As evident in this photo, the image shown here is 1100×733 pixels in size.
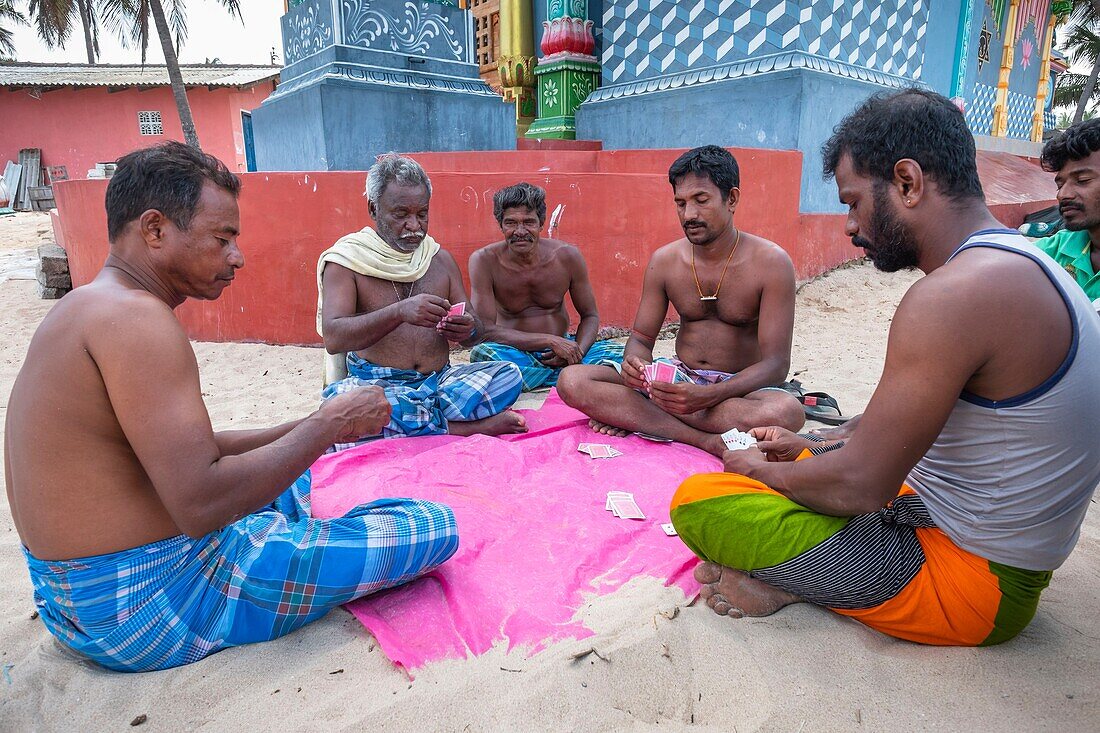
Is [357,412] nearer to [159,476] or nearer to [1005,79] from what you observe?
[159,476]

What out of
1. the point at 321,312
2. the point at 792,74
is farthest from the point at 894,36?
the point at 321,312

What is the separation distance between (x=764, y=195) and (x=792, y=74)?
4.64ft

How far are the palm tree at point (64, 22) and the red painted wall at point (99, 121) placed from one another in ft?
24.9

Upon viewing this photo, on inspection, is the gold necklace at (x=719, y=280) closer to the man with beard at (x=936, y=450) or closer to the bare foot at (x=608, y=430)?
the bare foot at (x=608, y=430)

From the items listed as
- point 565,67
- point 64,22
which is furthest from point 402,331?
point 64,22

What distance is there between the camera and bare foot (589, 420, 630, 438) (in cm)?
363

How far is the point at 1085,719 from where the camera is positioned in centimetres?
163

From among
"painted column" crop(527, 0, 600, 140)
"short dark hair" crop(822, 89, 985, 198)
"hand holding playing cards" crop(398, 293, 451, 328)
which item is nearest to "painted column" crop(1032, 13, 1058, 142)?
"painted column" crop(527, 0, 600, 140)

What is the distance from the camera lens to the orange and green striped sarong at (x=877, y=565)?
177 centimetres

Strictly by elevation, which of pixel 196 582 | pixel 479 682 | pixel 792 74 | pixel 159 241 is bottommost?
pixel 479 682

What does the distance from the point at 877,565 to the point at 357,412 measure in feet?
4.98

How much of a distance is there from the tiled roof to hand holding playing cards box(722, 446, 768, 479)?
719 inches

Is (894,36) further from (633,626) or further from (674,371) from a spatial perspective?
(633,626)

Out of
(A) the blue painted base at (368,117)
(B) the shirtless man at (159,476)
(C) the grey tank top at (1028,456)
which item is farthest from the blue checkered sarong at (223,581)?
(A) the blue painted base at (368,117)
